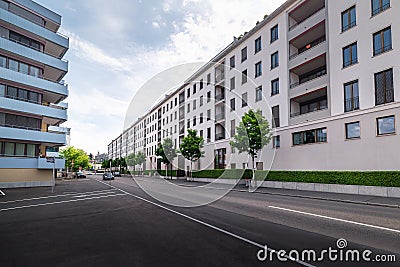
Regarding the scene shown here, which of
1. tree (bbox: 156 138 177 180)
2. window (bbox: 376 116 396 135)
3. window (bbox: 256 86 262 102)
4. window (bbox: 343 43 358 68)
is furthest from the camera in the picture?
tree (bbox: 156 138 177 180)

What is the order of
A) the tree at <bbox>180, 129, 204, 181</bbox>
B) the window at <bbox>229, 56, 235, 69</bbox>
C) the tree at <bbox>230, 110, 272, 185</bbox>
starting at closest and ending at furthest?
1. the tree at <bbox>230, 110, 272, 185</bbox>
2. the window at <bbox>229, 56, 235, 69</bbox>
3. the tree at <bbox>180, 129, 204, 181</bbox>

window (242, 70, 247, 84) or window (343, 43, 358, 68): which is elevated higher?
window (242, 70, 247, 84)

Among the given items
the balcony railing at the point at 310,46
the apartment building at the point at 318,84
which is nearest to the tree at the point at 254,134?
the apartment building at the point at 318,84

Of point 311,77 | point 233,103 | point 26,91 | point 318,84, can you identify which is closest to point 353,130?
point 318,84

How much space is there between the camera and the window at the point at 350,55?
20094 millimetres

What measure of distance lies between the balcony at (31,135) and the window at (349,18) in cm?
3028

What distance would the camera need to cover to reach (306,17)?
26.5m

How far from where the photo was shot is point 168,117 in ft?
181

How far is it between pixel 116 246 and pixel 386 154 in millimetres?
17984

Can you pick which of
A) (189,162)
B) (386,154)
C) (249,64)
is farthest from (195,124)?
(386,154)

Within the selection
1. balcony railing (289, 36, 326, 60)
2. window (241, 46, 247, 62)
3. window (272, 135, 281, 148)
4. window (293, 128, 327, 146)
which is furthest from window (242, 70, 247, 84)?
window (293, 128, 327, 146)

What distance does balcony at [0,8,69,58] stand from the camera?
26.0m

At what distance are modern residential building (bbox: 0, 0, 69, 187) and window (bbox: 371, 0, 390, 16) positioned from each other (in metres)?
31.1

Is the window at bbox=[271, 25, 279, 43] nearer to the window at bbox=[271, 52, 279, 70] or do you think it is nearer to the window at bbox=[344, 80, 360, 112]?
the window at bbox=[271, 52, 279, 70]
